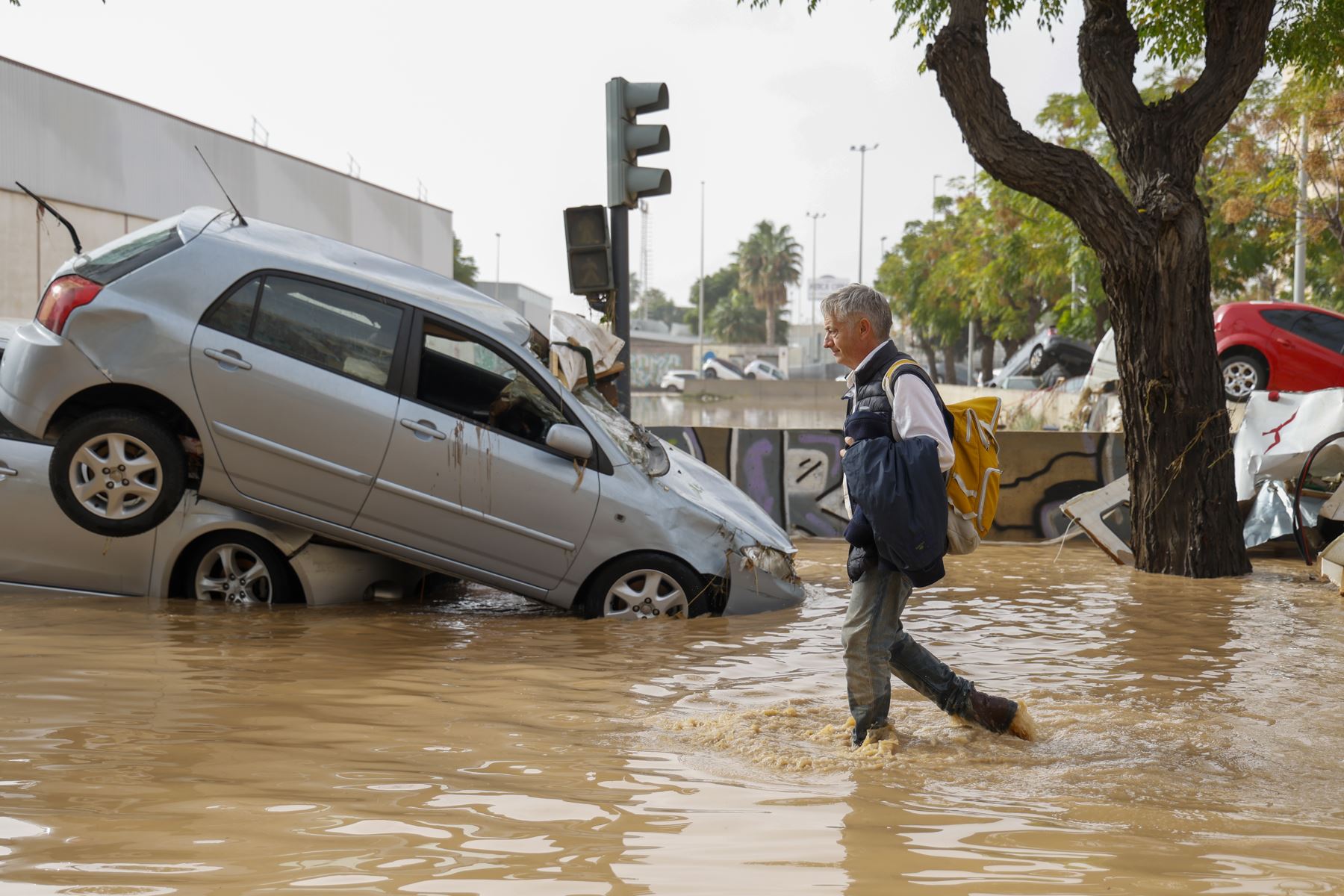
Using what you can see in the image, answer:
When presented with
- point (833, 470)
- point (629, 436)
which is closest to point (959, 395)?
point (833, 470)

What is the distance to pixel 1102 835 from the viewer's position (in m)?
3.50

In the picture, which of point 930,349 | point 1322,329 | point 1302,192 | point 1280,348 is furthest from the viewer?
point 930,349

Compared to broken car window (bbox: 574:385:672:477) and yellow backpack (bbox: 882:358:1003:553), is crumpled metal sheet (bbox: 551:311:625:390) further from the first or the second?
yellow backpack (bbox: 882:358:1003:553)

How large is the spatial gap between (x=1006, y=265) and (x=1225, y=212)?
1207 cm

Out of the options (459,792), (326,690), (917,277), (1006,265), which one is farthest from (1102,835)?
(917,277)

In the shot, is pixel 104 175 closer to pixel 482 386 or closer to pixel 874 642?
pixel 482 386

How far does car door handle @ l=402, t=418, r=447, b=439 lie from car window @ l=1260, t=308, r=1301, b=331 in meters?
13.2

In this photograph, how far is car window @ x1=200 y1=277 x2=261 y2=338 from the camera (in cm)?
666

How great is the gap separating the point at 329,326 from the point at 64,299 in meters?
1.32

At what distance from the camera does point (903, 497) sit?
13.6 ft

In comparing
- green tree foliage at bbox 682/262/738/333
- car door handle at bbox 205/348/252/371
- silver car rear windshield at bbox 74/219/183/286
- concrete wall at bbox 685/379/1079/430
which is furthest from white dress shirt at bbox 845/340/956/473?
green tree foliage at bbox 682/262/738/333

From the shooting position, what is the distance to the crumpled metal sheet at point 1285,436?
9.81 meters

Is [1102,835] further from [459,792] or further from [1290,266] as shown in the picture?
[1290,266]

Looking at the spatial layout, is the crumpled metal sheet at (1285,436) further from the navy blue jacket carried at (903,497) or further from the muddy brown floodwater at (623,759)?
the navy blue jacket carried at (903,497)
